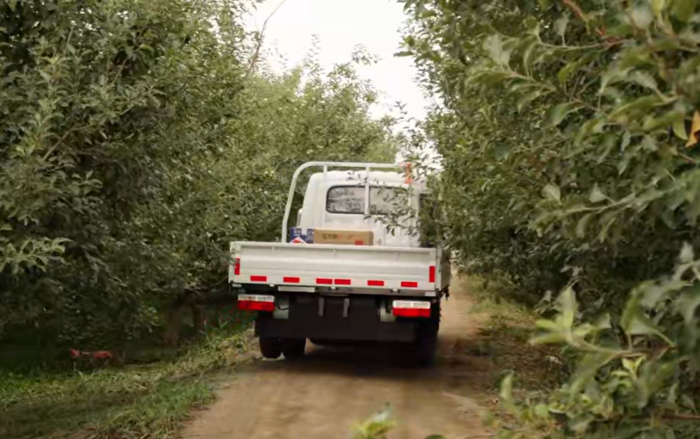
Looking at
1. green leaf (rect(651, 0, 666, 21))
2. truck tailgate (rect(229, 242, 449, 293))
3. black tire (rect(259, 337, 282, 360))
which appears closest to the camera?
green leaf (rect(651, 0, 666, 21))

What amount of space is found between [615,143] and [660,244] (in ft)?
2.50

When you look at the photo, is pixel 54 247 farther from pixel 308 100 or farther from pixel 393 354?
pixel 308 100

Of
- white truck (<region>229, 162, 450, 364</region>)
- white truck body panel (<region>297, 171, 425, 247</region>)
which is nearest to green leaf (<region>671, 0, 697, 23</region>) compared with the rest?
white truck (<region>229, 162, 450, 364</region>)

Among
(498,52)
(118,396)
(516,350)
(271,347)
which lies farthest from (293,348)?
(498,52)

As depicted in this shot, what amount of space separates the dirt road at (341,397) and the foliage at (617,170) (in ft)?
10.9

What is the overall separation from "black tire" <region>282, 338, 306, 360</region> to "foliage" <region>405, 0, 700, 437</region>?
7.70 metres

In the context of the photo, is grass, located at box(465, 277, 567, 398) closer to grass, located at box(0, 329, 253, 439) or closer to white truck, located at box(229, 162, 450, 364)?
white truck, located at box(229, 162, 450, 364)

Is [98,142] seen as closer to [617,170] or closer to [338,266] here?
[338,266]

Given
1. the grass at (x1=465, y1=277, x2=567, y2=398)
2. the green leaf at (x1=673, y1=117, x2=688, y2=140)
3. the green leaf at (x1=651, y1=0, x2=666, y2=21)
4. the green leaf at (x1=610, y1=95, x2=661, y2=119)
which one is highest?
the green leaf at (x1=651, y1=0, x2=666, y2=21)

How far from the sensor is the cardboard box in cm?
1111

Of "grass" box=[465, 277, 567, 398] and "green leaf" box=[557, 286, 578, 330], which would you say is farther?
"grass" box=[465, 277, 567, 398]

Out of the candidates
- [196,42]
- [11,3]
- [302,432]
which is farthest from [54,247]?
[196,42]

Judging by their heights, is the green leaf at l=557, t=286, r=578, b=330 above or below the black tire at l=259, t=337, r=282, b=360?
above

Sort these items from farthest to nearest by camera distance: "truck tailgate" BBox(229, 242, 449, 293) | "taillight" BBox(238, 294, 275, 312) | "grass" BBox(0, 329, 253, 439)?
"taillight" BBox(238, 294, 275, 312) < "truck tailgate" BBox(229, 242, 449, 293) < "grass" BBox(0, 329, 253, 439)
